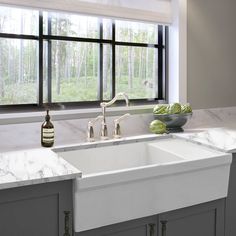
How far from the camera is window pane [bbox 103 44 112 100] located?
2.48 m

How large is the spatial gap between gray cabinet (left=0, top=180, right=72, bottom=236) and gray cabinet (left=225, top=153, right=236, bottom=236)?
35.5 inches

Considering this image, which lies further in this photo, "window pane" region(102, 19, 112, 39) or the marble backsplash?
"window pane" region(102, 19, 112, 39)

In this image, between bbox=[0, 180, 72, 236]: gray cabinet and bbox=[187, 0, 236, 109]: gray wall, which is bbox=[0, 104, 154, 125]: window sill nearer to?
bbox=[187, 0, 236, 109]: gray wall

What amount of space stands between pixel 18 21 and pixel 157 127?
1095 millimetres

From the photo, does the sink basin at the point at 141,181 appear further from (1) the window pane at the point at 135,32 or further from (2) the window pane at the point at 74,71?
(1) the window pane at the point at 135,32

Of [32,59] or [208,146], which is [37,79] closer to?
[32,59]

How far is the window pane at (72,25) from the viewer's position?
2.27 meters

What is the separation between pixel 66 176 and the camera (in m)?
1.41

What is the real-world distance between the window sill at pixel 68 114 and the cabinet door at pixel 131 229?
0.85 metres

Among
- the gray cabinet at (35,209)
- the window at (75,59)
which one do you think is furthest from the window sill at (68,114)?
the gray cabinet at (35,209)

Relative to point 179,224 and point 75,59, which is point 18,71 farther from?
point 179,224

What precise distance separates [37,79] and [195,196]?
120 centimetres

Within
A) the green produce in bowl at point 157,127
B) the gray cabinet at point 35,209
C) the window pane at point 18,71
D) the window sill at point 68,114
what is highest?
the window pane at point 18,71

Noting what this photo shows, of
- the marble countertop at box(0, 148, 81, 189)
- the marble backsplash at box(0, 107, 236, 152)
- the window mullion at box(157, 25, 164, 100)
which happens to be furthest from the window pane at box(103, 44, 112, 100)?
the marble countertop at box(0, 148, 81, 189)
